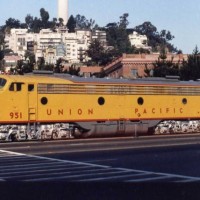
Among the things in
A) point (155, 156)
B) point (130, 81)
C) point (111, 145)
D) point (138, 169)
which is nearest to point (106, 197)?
point (138, 169)

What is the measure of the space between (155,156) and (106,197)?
9.28 m

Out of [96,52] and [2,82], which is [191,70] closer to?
[2,82]

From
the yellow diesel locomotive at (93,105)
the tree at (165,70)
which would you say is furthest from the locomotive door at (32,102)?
the tree at (165,70)

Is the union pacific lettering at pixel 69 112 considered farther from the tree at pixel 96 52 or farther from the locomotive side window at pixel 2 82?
the tree at pixel 96 52

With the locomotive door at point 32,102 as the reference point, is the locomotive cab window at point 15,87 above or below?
above

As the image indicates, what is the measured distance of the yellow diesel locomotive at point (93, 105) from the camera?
32656 millimetres

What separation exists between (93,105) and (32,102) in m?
4.31

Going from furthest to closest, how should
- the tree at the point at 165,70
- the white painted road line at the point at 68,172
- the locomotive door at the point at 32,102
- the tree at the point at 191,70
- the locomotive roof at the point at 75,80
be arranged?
1. the tree at the point at 165,70
2. the tree at the point at 191,70
3. the locomotive roof at the point at 75,80
4. the locomotive door at the point at 32,102
5. the white painted road line at the point at 68,172

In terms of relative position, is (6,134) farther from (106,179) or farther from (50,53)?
(50,53)

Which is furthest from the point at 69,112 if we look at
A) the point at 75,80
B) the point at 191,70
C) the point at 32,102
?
the point at 191,70

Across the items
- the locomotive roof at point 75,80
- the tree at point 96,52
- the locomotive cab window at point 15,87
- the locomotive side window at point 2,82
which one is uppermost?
the tree at point 96,52

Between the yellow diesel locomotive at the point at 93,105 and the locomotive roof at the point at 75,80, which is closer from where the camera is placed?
the yellow diesel locomotive at the point at 93,105

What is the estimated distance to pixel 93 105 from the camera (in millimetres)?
36000

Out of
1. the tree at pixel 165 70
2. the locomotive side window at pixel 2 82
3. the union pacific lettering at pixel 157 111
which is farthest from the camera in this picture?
the tree at pixel 165 70
